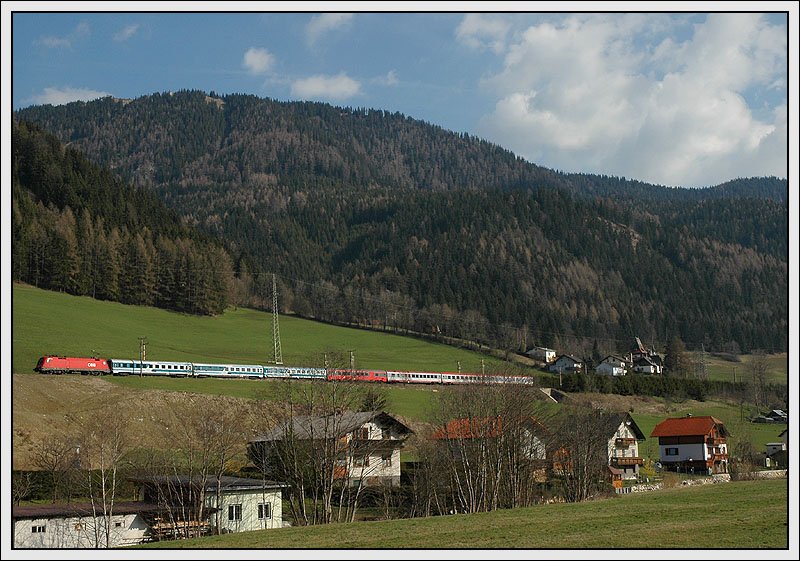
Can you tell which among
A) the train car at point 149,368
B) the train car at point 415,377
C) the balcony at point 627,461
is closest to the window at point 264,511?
the balcony at point 627,461

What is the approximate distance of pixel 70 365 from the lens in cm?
7088

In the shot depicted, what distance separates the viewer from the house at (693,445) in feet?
221

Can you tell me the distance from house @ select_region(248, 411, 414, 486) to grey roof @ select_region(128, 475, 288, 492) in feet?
4.21

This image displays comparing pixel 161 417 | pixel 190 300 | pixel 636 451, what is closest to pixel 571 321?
pixel 190 300

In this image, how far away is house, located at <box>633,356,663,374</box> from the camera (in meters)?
140

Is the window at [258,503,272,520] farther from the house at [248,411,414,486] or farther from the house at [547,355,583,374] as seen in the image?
the house at [547,355,583,374]

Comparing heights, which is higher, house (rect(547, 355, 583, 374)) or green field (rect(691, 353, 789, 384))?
house (rect(547, 355, 583, 374))

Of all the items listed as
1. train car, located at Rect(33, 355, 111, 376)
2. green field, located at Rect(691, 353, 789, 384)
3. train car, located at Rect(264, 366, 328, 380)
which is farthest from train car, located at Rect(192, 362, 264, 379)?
green field, located at Rect(691, 353, 789, 384)

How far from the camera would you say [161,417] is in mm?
56406

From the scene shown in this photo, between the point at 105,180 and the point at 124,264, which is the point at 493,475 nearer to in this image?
the point at 124,264

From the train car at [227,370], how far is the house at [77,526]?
46.2 meters

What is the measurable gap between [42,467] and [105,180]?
378 feet

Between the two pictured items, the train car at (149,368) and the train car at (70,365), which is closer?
the train car at (70,365)

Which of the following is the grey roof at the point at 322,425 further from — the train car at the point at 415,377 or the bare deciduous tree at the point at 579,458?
the train car at the point at 415,377
